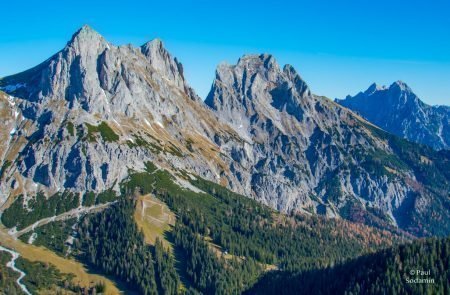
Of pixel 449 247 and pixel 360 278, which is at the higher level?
pixel 449 247

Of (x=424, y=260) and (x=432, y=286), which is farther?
(x=424, y=260)

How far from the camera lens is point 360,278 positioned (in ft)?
650

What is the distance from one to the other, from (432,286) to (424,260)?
15.7 metres

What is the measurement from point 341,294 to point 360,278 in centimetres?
898

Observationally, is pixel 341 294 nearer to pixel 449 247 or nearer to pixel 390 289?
pixel 390 289

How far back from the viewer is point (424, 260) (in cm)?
19162

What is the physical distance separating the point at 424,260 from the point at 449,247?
33.9 ft

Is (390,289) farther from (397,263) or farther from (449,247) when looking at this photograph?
(449,247)

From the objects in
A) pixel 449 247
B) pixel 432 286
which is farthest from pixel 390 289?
pixel 449 247

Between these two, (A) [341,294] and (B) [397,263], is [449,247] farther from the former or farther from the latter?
(A) [341,294]

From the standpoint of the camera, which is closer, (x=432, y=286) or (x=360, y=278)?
(x=432, y=286)

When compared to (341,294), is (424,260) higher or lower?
higher

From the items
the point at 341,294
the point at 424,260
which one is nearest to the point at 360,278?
the point at 341,294

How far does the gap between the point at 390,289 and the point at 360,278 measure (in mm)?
17199
